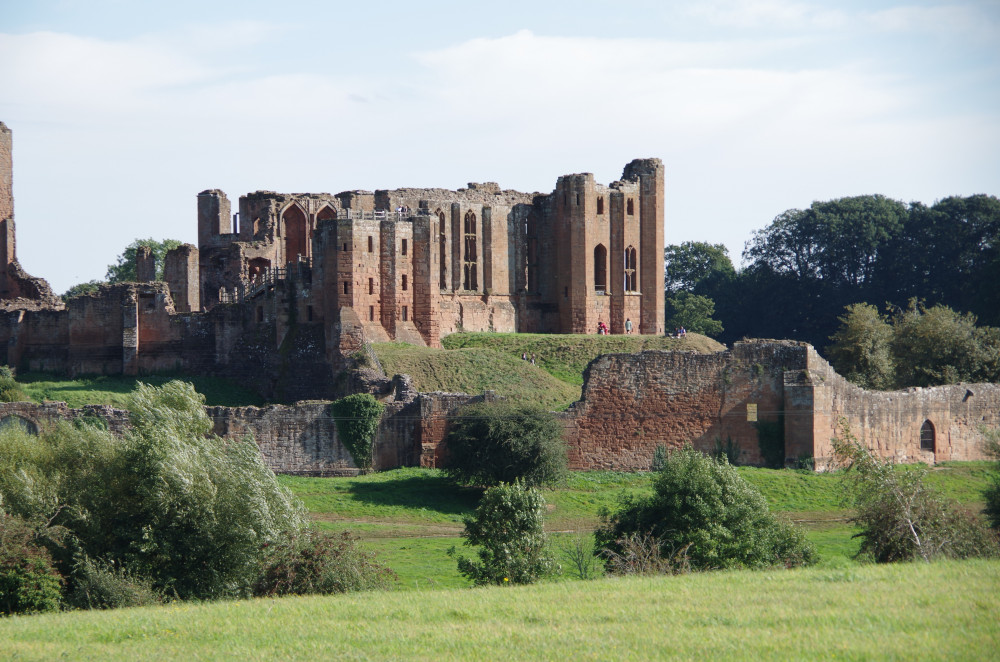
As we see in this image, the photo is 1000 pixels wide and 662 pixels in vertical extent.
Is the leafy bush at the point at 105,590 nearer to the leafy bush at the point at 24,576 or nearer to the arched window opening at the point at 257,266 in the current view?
the leafy bush at the point at 24,576

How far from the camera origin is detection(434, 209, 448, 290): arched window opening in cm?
6022

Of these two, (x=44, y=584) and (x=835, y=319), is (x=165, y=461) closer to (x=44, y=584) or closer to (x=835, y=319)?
(x=44, y=584)

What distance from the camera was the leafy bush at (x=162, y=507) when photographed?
25.1 metres

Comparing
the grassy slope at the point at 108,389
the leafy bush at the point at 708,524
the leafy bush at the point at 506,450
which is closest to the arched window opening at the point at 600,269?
the grassy slope at the point at 108,389

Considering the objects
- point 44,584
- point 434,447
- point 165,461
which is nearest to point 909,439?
point 434,447

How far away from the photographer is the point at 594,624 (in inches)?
749

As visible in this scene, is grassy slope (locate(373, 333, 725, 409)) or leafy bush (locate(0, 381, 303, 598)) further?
grassy slope (locate(373, 333, 725, 409))

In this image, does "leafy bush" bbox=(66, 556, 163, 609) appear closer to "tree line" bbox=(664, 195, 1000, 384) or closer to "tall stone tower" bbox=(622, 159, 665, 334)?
"tall stone tower" bbox=(622, 159, 665, 334)

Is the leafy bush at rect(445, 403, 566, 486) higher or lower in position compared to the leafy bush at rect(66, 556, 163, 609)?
higher

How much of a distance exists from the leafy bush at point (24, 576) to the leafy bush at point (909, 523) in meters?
14.1

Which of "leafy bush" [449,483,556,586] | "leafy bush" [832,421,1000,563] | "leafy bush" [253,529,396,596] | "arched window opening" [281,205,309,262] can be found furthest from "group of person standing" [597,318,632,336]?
"leafy bush" [253,529,396,596]

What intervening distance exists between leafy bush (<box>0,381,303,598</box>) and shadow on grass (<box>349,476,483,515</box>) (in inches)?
388

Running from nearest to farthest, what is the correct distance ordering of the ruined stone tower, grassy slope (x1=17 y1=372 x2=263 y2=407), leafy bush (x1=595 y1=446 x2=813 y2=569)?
leafy bush (x1=595 y1=446 x2=813 y2=569) → grassy slope (x1=17 y1=372 x2=263 y2=407) → the ruined stone tower

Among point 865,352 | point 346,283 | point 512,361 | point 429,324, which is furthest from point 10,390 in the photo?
point 865,352
